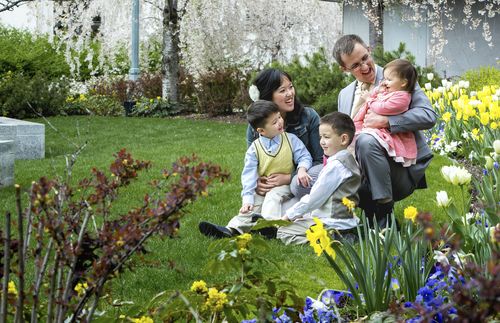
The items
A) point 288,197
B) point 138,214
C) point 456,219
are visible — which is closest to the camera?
point 138,214

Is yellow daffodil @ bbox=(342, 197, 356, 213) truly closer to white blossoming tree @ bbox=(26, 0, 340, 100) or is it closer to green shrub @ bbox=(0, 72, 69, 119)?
green shrub @ bbox=(0, 72, 69, 119)

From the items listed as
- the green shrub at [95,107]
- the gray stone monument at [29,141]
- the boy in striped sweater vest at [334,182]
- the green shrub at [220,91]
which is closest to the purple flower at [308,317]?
the boy in striped sweater vest at [334,182]

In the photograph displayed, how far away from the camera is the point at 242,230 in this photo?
4.91m

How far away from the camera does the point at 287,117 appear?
5203mm

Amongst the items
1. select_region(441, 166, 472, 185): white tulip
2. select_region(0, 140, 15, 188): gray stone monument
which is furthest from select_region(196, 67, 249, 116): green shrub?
select_region(441, 166, 472, 185): white tulip

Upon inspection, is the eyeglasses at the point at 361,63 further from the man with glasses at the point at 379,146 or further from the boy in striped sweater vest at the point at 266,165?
the boy in striped sweater vest at the point at 266,165

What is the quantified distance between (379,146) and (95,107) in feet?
36.6

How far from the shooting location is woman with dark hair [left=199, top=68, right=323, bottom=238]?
490 centimetres

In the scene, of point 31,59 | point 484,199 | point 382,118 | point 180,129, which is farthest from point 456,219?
point 31,59

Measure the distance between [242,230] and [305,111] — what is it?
930 mm

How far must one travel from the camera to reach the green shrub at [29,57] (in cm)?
1655

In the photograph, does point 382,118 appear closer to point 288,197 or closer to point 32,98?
point 288,197

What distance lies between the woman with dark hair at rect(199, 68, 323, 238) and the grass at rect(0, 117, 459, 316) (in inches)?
8.2

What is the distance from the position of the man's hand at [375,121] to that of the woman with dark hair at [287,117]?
0.41 m
